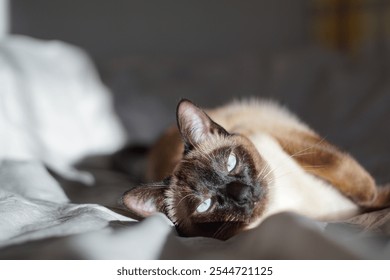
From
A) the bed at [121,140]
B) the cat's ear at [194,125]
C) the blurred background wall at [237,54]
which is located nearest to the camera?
the bed at [121,140]

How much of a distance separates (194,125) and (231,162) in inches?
7.2

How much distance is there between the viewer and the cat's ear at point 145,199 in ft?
3.69

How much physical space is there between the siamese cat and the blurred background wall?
27cm

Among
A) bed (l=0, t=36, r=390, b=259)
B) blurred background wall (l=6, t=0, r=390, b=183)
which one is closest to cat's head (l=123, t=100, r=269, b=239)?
bed (l=0, t=36, r=390, b=259)

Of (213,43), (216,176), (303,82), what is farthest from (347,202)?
(213,43)

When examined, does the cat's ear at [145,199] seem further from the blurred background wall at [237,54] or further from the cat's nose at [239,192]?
the blurred background wall at [237,54]

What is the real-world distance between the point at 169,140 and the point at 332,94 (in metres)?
0.81

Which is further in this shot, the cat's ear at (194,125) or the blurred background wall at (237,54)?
the blurred background wall at (237,54)

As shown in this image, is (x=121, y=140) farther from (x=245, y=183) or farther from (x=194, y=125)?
(x=245, y=183)

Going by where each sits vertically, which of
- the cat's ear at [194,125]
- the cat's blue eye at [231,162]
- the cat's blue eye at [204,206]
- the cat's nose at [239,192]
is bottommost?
the cat's blue eye at [204,206]

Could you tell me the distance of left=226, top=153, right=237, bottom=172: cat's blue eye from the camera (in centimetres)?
119

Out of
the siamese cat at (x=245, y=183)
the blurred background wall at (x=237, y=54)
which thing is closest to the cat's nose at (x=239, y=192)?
the siamese cat at (x=245, y=183)

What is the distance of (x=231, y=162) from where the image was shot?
3.93ft

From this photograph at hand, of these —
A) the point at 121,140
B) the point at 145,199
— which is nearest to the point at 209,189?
the point at 145,199
